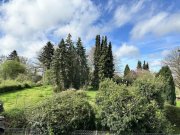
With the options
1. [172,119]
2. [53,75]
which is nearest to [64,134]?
[172,119]

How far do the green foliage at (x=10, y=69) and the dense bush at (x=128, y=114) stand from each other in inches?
1422

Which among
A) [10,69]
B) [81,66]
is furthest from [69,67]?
[10,69]

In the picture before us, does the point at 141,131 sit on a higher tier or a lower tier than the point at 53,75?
lower

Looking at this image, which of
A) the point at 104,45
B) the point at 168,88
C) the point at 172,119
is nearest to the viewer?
the point at 172,119

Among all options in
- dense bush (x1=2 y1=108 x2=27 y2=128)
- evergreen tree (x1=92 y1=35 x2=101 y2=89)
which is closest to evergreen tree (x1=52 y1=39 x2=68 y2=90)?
evergreen tree (x1=92 y1=35 x2=101 y2=89)

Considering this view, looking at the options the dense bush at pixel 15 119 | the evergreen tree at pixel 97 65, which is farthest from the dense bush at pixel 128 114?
the evergreen tree at pixel 97 65

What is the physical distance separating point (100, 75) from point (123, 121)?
31741 millimetres

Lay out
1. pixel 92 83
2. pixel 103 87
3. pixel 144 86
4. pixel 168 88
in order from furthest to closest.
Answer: pixel 92 83
pixel 168 88
pixel 144 86
pixel 103 87

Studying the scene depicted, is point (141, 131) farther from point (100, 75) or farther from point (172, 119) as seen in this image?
point (100, 75)

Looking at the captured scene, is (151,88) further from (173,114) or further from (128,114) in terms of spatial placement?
(128,114)

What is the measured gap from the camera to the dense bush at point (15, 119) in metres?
14.8

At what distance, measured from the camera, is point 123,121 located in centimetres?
1441

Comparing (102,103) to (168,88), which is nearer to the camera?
(102,103)

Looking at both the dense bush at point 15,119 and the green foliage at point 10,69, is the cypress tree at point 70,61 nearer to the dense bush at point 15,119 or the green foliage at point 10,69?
the green foliage at point 10,69
